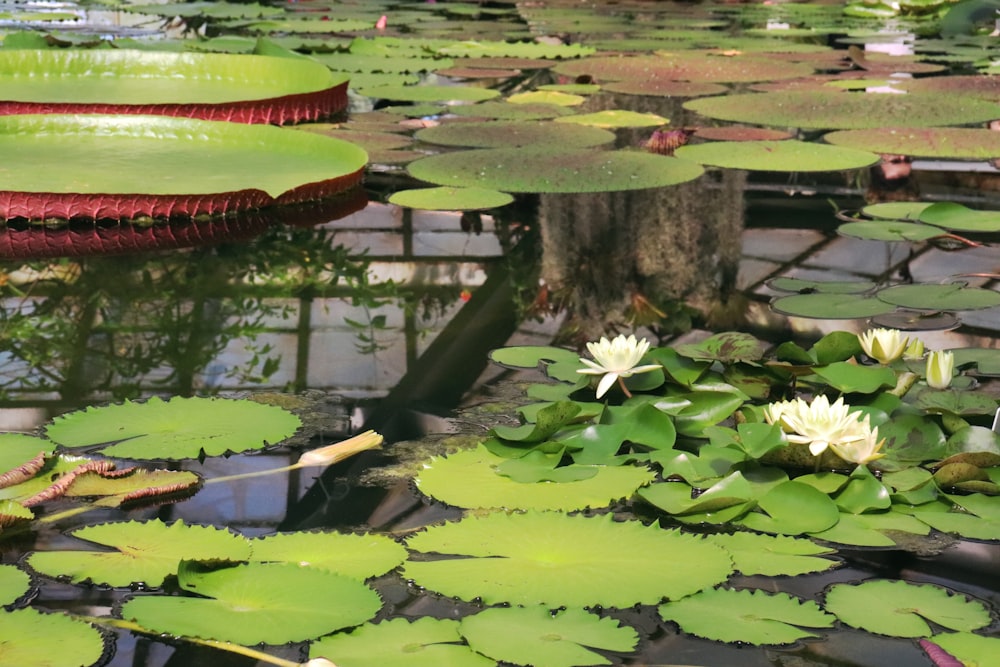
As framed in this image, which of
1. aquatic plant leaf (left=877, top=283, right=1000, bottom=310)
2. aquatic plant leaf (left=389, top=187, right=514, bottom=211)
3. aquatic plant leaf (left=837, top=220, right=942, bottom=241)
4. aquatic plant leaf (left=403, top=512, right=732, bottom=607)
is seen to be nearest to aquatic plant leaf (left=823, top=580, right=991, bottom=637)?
aquatic plant leaf (left=403, top=512, right=732, bottom=607)

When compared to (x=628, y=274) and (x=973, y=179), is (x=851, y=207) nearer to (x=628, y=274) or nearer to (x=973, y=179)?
(x=973, y=179)

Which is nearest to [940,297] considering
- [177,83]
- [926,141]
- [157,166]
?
[926,141]

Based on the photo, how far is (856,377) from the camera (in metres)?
1.65

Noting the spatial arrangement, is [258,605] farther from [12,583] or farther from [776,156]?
[776,156]

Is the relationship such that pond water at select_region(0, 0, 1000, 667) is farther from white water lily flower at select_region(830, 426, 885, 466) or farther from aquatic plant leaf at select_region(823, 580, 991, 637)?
white water lily flower at select_region(830, 426, 885, 466)

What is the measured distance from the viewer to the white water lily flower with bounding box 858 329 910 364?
1709 mm

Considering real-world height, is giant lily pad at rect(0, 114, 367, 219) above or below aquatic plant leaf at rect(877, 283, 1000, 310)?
above

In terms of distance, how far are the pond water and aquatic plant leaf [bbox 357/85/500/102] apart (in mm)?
340

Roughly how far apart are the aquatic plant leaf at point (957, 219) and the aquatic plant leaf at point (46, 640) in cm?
216

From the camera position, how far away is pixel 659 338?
2039 mm

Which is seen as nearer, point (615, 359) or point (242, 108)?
point (615, 359)

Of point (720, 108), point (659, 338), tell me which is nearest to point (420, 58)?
point (720, 108)

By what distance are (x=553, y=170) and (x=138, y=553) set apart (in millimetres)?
2109

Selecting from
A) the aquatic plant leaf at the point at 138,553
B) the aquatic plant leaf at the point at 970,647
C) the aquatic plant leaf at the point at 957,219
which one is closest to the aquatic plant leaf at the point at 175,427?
the aquatic plant leaf at the point at 138,553
